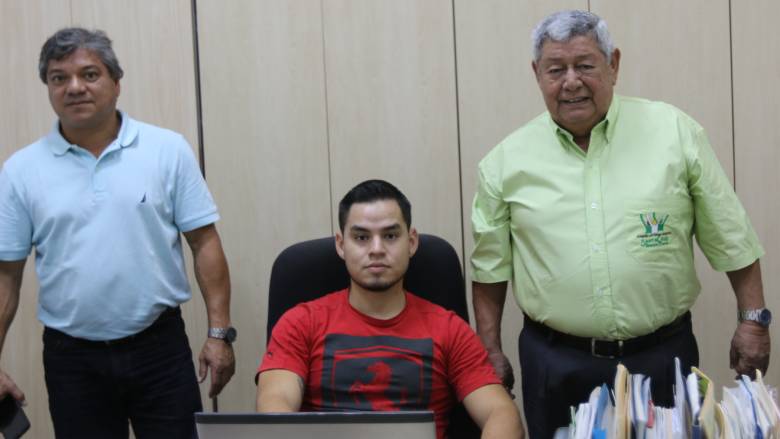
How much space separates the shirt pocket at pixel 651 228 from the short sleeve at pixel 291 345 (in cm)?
82

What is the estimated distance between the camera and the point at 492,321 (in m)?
2.50

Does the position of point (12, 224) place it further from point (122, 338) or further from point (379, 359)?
point (379, 359)

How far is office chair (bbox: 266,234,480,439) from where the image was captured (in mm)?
2414

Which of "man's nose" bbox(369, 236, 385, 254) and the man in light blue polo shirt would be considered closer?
"man's nose" bbox(369, 236, 385, 254)

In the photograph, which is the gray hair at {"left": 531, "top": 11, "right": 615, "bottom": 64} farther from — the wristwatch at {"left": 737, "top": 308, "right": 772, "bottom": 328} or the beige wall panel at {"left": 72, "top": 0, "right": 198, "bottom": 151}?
the beige wall panel at {"left": 72, "top": 0, "right": 198, "bottom": 151}

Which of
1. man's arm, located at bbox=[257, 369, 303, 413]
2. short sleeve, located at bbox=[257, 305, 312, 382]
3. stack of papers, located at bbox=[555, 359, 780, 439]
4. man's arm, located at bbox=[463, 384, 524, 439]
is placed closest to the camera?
stack of papers, located at bbox=[555, 359, 780, 439]

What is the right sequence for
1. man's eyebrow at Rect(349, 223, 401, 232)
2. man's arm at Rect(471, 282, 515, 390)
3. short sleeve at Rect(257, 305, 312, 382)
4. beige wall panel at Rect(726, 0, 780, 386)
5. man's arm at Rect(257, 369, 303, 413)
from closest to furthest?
man's arm at Rect(257, 369, 303, 413) → short sleeve at Rect(257, 305, 312, 382) → man's eyebrow at Rect(349, 223, 401, 232) → man's arm at Rect(471, 282, 515, 390) → beige wall panel at Rect(726, 0, 780, 386)

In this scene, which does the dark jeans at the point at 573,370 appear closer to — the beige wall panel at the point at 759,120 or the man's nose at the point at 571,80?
the man's nose at the point at 571,80

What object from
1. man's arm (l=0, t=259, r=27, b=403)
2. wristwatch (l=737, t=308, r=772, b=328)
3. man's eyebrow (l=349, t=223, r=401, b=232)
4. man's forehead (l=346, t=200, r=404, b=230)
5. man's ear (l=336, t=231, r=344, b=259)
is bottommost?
wristwatch (l=737, t=308, r=772, b=328)

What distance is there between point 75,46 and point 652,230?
1623 mm

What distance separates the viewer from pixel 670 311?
7.54ft

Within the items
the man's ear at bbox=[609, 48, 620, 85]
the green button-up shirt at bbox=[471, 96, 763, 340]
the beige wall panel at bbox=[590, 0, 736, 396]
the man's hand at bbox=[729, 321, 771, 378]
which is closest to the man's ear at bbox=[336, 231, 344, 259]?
the green button-up shirt at bbox=[471, 96, 763, 340]

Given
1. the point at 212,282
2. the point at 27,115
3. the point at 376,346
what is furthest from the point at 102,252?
the point at 27,115

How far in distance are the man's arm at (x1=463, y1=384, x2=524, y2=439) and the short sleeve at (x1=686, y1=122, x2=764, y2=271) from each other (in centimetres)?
67
